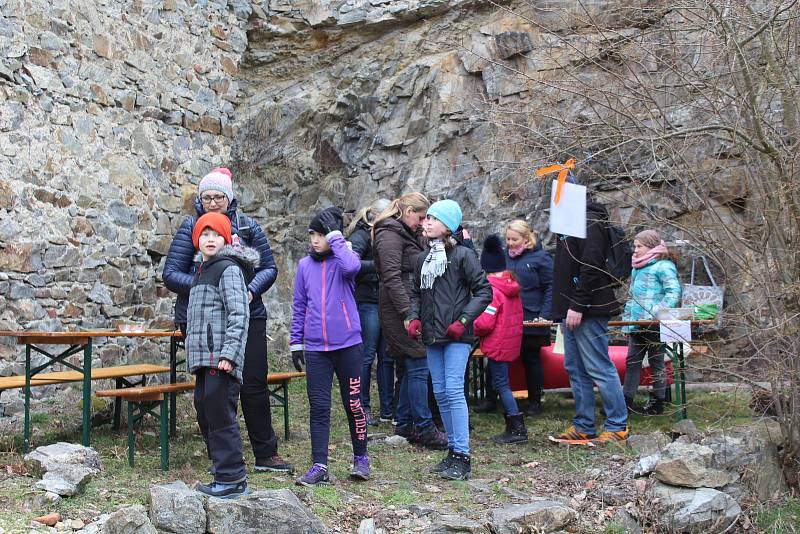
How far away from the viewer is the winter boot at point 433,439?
220 inches

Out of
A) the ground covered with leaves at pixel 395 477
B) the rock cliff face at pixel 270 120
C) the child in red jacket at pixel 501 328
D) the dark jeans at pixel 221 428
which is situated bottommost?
the ground covered with leaves at pixel 395 477

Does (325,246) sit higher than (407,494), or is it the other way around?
(325,246)

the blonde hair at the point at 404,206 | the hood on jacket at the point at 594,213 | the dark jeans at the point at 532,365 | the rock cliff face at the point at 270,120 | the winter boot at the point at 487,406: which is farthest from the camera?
the winter boot at the point at 487,406

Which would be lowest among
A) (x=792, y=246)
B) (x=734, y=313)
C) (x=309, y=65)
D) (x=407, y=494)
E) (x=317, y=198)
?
(x=407, y=494)

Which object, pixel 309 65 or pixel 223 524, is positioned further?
pixel 309 65

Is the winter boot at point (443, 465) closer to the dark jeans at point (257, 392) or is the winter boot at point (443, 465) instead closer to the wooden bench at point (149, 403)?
the dark jeans at point (257, 392)

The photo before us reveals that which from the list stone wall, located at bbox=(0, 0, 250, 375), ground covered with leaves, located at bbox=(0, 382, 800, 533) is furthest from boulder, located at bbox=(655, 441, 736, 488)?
stone wall, located at bbox=(0, 0, 250, 375)

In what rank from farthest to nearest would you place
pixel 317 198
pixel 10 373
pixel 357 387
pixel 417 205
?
pixel 317 198 < pixel 10 373 < pixel 417 205 < pixel 357 387

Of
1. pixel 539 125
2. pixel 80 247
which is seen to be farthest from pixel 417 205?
pixel 80 247

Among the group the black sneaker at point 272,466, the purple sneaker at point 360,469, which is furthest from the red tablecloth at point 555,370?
the black sneaker at point 272,466

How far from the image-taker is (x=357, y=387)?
4676 millimetres

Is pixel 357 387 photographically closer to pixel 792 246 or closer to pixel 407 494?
pixel 407 494

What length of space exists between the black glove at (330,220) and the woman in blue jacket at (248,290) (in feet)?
1.55

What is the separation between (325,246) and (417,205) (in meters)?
0.86
